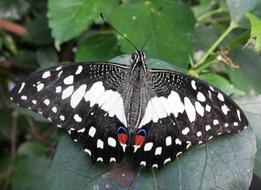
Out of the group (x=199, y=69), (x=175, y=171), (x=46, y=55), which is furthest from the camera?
(x=46, y=55)

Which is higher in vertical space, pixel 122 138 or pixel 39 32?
pixel 122 138

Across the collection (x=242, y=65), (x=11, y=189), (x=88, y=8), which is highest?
(x=88, y=8)

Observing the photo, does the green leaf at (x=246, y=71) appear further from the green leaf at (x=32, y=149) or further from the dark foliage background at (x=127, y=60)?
the green leaf at (x=32, y=149)

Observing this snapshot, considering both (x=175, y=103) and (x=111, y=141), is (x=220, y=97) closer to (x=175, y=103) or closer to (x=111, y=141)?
(x=175, y=103)

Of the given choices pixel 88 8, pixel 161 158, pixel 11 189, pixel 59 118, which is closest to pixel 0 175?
pixel 11 189

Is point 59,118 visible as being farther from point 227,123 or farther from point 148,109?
point 227,123

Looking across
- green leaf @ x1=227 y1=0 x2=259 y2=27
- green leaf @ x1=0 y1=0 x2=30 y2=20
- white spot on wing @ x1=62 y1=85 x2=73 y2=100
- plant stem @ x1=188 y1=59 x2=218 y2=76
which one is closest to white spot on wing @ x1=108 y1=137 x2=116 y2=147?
white spot on wing @ x1=62 y1=85 x2=73 y2=100

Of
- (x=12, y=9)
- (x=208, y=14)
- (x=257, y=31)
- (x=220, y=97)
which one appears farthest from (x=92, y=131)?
(x=12, y=9)
